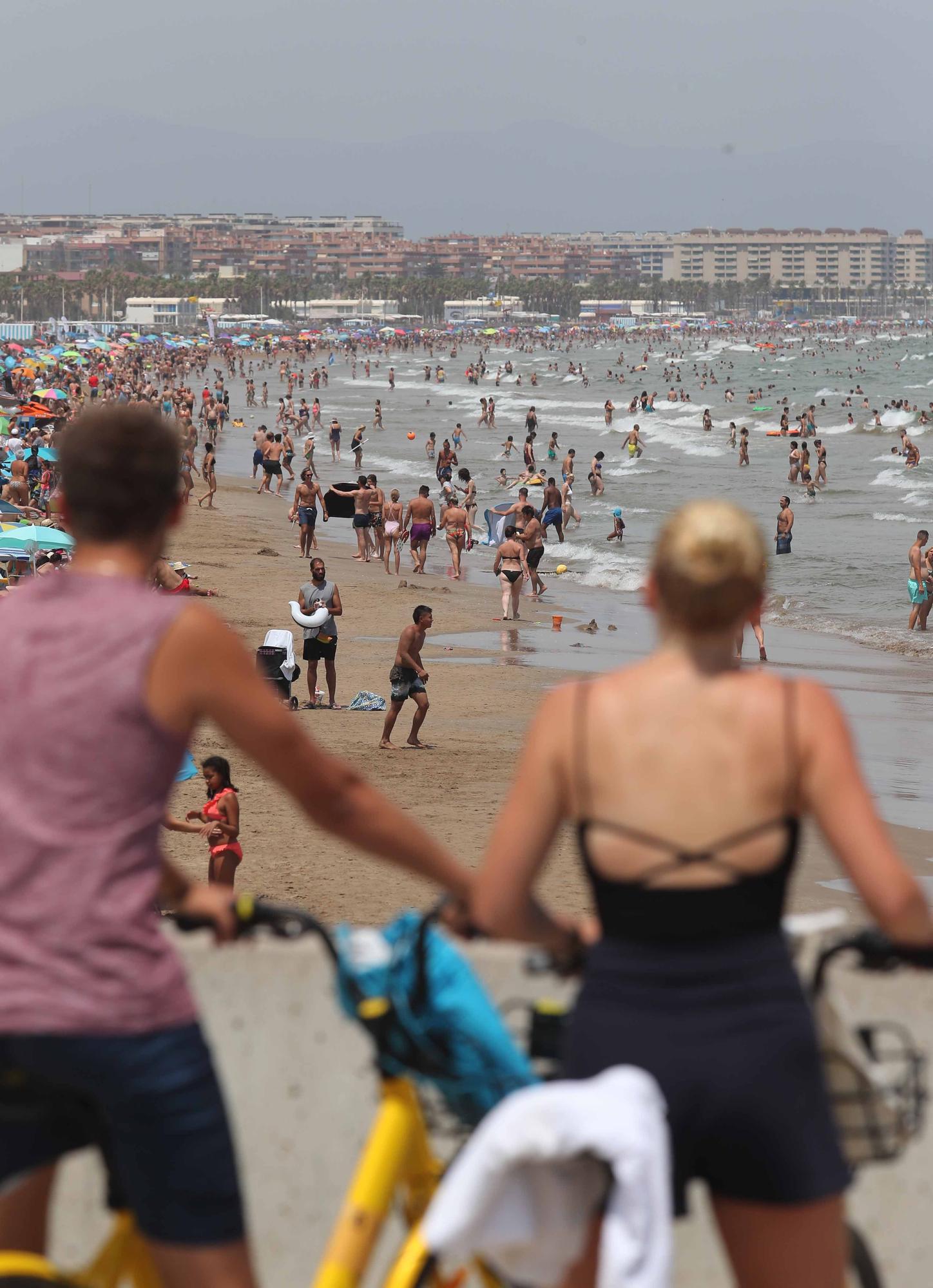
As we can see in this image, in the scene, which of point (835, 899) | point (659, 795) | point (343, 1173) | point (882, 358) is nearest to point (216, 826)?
point (835, 899)

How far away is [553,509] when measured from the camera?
29.5 meters

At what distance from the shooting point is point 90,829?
70.7 inches

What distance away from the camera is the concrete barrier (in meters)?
2.64

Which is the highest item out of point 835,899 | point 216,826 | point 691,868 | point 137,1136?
Answer: point 691,868

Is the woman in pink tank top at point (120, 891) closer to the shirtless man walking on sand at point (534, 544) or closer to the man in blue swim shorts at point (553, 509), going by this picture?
the shirtless man walking on sand at point (534, 544)

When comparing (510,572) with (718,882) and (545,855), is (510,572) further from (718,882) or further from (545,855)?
(718,882)

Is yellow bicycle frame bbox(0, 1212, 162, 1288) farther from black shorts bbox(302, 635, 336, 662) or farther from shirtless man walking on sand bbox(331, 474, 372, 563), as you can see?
shirtless man walking on sand bbox(331, 474, 372, 563)

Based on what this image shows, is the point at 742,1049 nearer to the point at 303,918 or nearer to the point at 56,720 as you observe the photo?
the point at 303,918

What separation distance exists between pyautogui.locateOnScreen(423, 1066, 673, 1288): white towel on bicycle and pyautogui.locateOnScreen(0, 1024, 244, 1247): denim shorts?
0.24 metres

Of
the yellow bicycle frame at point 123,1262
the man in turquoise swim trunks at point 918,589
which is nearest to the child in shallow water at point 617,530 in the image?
the man in turquoise swim trunks at point 918,589

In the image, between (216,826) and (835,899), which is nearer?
(216,826)

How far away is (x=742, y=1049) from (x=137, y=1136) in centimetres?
64

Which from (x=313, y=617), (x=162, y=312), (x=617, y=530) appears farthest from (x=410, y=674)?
(x=162, y=312)

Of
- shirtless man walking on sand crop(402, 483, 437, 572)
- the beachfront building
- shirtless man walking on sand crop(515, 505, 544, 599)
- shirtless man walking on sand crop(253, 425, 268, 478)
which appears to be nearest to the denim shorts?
shirtless man walking on sand crop(515, 505, 544, 599)
